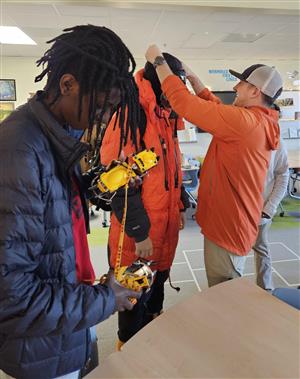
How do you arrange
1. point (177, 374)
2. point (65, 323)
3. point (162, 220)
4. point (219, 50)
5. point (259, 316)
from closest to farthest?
point (65, 323), point (177, 374), point (259, 316), point (162, 220), point (219, 50)

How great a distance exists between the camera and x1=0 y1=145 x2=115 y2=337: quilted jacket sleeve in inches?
24.5

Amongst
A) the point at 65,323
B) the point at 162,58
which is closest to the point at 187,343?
the point at 65,323

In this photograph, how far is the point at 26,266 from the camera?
2.16 feet

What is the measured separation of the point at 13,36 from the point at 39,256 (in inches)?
197

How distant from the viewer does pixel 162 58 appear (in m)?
1.36

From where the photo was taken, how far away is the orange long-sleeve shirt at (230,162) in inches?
52.3

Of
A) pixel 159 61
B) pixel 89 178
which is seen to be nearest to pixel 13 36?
pixel 159 61

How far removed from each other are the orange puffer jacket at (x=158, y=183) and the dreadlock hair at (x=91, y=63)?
19.7 inches

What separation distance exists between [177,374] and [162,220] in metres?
0.71

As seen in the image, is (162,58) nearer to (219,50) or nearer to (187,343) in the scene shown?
(187,343)

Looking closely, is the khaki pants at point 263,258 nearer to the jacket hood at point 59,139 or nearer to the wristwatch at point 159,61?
the wristwatch at point 159,61

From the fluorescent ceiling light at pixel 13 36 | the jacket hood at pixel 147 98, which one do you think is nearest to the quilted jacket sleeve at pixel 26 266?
the jacket hood at pixel 147 98

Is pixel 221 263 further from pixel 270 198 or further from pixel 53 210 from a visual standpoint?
pixel 270 198

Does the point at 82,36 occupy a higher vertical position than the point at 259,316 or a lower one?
higher
